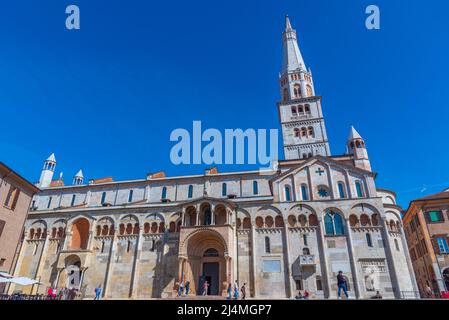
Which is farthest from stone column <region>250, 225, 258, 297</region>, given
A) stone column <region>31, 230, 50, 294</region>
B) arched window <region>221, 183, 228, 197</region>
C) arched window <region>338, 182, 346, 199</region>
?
stone column <region>31, 230, 50, 294</region>

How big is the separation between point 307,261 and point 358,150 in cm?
1981

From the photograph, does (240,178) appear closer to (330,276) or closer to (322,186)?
(322,186)

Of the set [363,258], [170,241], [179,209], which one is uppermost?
[179,209]

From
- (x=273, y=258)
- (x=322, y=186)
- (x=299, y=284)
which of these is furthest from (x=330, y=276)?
(x=322, y=186)

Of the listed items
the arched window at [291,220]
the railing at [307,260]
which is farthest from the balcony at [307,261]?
the arched window at [291,220]

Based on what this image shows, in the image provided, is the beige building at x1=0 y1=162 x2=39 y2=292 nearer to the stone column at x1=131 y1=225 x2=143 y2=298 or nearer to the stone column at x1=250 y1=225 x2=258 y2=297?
the stone column at x1=131 y1=225 x2=143 y2=298

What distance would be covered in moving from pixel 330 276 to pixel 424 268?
1614 cm

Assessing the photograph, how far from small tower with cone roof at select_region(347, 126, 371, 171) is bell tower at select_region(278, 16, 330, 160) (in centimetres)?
355

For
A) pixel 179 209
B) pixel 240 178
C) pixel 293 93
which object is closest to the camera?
pixel 179 209

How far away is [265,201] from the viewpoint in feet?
98.4

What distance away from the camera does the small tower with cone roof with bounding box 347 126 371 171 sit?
37031 millimetres

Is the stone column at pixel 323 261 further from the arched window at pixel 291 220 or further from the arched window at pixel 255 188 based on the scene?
the arched window at pixel 255 188

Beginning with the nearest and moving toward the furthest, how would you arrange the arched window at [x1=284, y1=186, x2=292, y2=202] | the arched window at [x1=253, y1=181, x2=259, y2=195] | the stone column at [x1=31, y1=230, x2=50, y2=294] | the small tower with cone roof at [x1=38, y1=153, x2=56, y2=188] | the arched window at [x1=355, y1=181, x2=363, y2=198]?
the arched window at [x1=355, y1=181, x2=363, y2=198]
the arched window at [x1=284, y1=186, x2=292, y2=202]
the stone column at [x1=31, y1=230, x2=50, y2=294]
the arched window at [x1=253, y1=181, x2=259, y2=195]
the small tower with cone roof at [x1=38, y1=153, x2=56, y2=188]

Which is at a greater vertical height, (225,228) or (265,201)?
(265,201)
